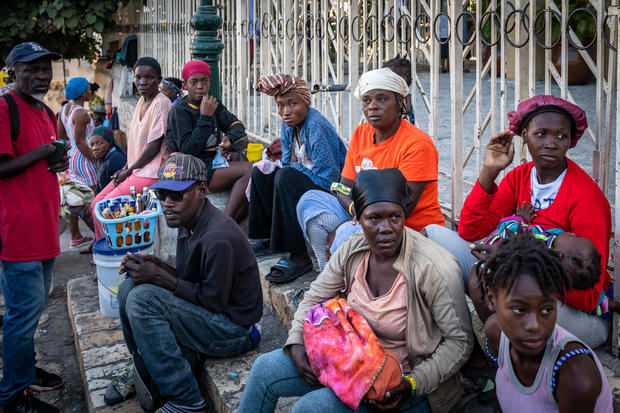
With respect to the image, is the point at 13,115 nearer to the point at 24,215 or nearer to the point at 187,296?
the point at 24,215

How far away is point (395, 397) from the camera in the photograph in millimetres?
2367

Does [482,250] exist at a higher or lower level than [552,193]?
lower

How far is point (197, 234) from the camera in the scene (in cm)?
340

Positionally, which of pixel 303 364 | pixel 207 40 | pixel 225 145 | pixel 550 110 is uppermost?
pixel 207 40

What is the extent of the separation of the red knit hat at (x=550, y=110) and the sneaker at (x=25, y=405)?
3105 mm

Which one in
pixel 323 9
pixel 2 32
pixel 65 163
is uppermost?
pixel 2 32

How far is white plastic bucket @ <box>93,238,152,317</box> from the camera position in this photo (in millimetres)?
4801

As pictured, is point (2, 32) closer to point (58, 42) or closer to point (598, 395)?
point (58, 42)

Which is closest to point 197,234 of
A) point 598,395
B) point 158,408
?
point 158,408

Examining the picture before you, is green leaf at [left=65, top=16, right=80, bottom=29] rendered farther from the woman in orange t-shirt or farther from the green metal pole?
the woman in orange t-shirt

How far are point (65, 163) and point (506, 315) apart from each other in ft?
9.14

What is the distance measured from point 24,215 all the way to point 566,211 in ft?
9.40

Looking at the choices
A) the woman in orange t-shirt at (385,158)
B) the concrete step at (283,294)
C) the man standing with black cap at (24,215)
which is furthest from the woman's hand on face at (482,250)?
the man standing with black cap at (24,215)

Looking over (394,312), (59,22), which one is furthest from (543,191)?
(59,22)
